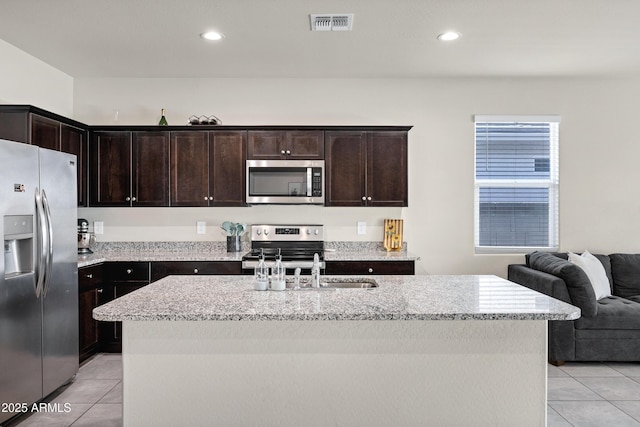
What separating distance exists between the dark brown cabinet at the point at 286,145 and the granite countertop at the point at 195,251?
939 millimetres

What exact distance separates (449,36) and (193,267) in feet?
9.43

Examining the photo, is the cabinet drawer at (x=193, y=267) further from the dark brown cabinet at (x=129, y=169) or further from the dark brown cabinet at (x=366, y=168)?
the dark brown cabinet at (x=366, y=168)

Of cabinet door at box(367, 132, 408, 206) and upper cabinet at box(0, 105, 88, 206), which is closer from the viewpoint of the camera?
upper cabinet at box(0, 105, 88, 206)

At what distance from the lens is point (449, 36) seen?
368cm

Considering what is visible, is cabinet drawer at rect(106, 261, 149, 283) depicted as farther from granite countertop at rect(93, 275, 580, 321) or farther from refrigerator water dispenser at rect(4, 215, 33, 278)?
granite countertop at rect(93, 275, 580, 321)

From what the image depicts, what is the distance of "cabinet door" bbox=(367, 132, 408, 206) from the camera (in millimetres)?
4562

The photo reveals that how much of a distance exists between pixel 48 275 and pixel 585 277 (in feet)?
13.1

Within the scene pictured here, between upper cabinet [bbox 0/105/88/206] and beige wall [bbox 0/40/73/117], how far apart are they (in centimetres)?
38

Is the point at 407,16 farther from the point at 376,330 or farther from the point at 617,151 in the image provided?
the point at 617,151

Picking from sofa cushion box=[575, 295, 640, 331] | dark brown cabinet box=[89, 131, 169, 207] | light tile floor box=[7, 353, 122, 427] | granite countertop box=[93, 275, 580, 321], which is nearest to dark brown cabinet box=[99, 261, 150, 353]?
light tile floor box=[7, 353, 122, 427]

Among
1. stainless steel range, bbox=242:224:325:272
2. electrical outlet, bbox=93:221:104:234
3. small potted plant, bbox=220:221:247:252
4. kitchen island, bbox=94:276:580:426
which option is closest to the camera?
kitchen island, bbox=94:276:580:426

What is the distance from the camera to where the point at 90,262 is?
12.9 ft

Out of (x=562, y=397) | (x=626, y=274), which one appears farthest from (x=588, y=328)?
(x=626, y=274)

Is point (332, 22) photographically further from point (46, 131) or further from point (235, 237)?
point (46, 131)
